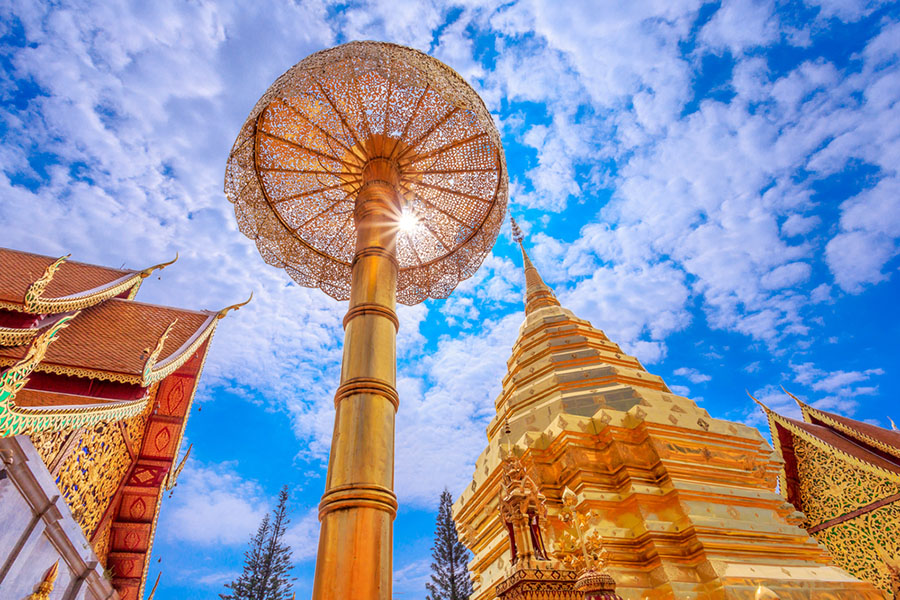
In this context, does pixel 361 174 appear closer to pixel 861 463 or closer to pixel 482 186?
pixel 482 186

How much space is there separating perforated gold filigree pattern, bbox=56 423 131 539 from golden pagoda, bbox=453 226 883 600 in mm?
4520

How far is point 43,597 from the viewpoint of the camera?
14.2 ft

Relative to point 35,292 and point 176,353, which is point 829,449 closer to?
point 176,353

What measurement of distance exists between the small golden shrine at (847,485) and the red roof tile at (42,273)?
455 inches

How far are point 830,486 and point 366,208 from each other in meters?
9.50

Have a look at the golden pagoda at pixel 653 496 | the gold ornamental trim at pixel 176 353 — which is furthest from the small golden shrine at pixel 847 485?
the gold ornamental trim at pixel 176 353

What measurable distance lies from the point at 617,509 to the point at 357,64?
522 cm

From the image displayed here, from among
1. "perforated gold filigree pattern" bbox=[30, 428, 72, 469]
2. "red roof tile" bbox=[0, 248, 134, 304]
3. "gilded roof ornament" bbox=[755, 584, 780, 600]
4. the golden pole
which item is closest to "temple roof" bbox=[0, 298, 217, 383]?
"red roof tile" bbox=[0, 248, 134, 304]

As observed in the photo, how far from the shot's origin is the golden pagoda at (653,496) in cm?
467

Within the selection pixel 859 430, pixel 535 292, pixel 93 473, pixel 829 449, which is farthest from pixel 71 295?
pixel 859 430

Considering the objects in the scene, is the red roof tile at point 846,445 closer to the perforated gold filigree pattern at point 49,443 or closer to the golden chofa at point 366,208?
the golden chofa at point 366,208

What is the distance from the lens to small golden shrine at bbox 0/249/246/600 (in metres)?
4.36

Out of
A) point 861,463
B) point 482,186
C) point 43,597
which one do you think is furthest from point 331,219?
point 861,463

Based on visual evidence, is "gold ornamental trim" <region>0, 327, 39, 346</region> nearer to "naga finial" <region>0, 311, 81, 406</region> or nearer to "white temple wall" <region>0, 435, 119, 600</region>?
"naga finial" <region>0, 311, 81, 406</region>
